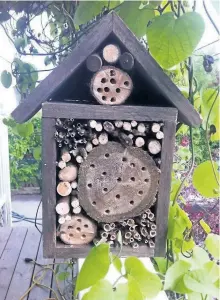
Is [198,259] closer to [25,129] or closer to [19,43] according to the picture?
[25,129]

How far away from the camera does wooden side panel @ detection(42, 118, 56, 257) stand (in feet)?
2.05

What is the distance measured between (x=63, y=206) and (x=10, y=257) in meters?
1.28

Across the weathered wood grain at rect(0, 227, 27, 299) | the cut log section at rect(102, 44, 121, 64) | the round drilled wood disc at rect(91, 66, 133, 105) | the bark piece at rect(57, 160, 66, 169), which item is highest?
the cut log section at rect(102, 44, 121, 64)

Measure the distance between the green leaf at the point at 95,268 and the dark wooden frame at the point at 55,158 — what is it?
0.43 ft

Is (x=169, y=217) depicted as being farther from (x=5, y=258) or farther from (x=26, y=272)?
(x=5, y=258)

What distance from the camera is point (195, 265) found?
2.12 feet

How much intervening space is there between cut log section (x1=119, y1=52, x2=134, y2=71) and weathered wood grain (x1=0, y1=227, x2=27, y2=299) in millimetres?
1154

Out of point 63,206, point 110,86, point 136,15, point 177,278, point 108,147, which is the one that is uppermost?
point 136,15

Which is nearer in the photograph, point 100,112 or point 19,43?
point 100,112

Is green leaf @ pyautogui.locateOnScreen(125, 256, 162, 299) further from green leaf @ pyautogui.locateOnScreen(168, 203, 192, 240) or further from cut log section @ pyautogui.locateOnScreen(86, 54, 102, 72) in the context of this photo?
cut log section @ pyautogui.locateOnScreen(86, 54, 102, 72)

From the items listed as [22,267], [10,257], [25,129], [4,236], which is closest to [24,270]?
[22,267]

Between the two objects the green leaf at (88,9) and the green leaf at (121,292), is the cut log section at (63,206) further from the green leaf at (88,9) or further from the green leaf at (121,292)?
the green leaf at (88,9)

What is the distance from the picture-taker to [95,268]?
0.54 metres

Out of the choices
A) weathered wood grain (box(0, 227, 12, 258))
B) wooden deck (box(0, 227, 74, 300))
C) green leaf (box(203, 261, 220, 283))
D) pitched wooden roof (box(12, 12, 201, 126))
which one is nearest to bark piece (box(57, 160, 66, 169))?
pitched wooden roof (box(12, 12, 201, 126))
